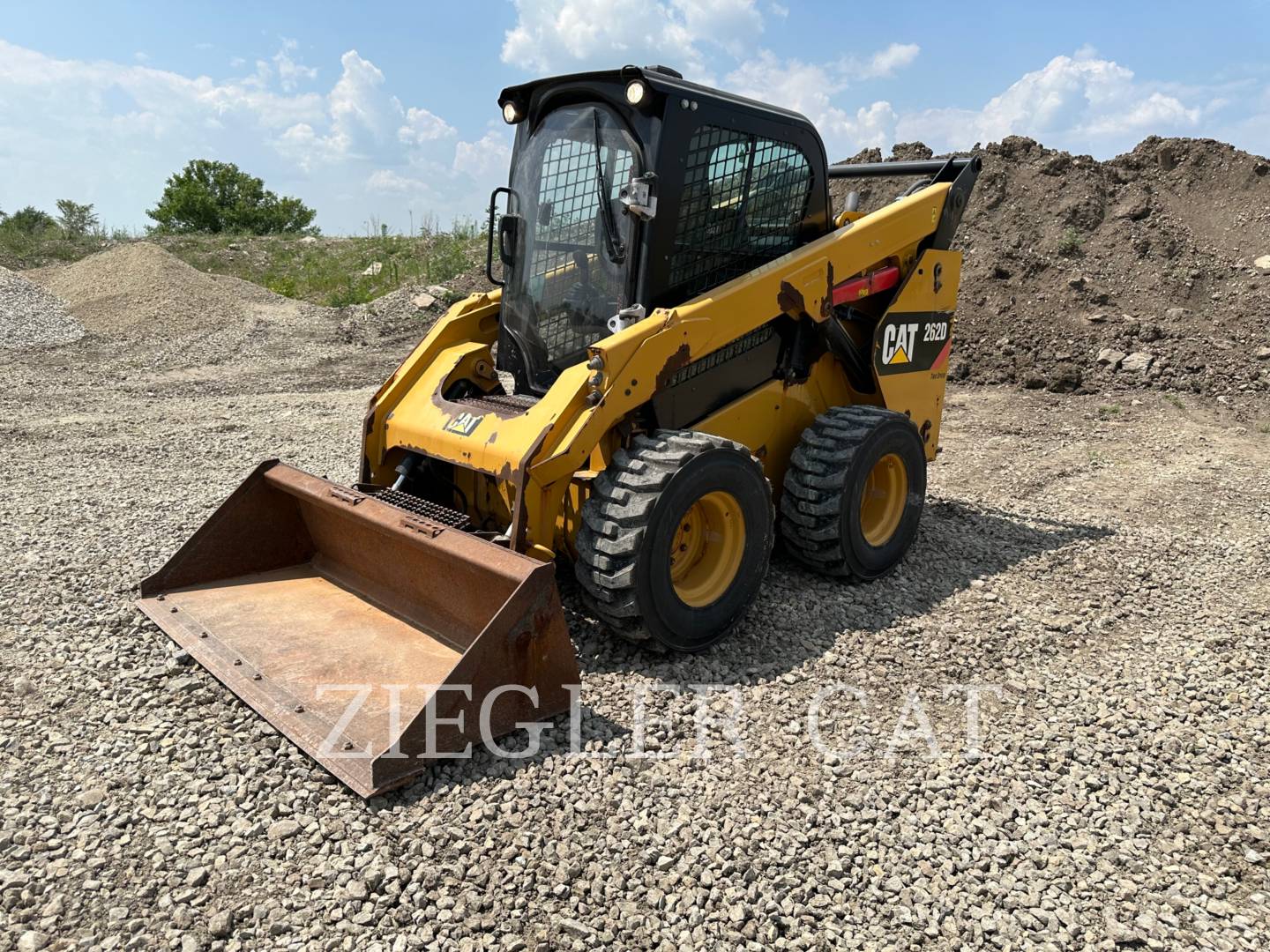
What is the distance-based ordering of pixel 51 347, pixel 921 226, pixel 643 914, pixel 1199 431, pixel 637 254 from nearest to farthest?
pixel 643 914, pixel 637 254, pixel 921 226, pixel 1199 431, pixel 51 347

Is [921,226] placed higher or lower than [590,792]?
higher

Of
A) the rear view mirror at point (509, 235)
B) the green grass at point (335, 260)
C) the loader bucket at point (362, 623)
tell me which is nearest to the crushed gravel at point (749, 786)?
the loader bucket at point (362, 623)

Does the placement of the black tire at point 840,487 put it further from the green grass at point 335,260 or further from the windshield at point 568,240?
the green grass at point 335,260

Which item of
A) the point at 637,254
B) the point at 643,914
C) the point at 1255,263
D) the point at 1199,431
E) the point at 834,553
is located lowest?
the point at 643,914

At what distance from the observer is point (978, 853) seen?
282 centimetres

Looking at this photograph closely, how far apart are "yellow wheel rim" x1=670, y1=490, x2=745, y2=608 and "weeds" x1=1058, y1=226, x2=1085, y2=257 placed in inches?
416

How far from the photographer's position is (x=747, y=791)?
307 cm

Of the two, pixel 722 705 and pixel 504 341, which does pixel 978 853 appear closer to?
pixel 722 705

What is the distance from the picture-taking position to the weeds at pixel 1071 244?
1258 centimetres

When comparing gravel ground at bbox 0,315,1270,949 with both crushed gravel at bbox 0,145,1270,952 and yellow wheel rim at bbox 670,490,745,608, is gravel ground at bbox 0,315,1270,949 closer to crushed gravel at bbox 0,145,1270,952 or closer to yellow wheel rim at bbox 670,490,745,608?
crushed gravel at bbox 0,145,1270,952

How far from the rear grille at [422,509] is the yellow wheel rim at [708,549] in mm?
963

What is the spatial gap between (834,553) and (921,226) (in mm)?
2026

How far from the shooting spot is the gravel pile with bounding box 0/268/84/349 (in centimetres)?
1364

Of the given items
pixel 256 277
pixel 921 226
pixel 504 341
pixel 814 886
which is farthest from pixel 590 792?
pixel 256 277
